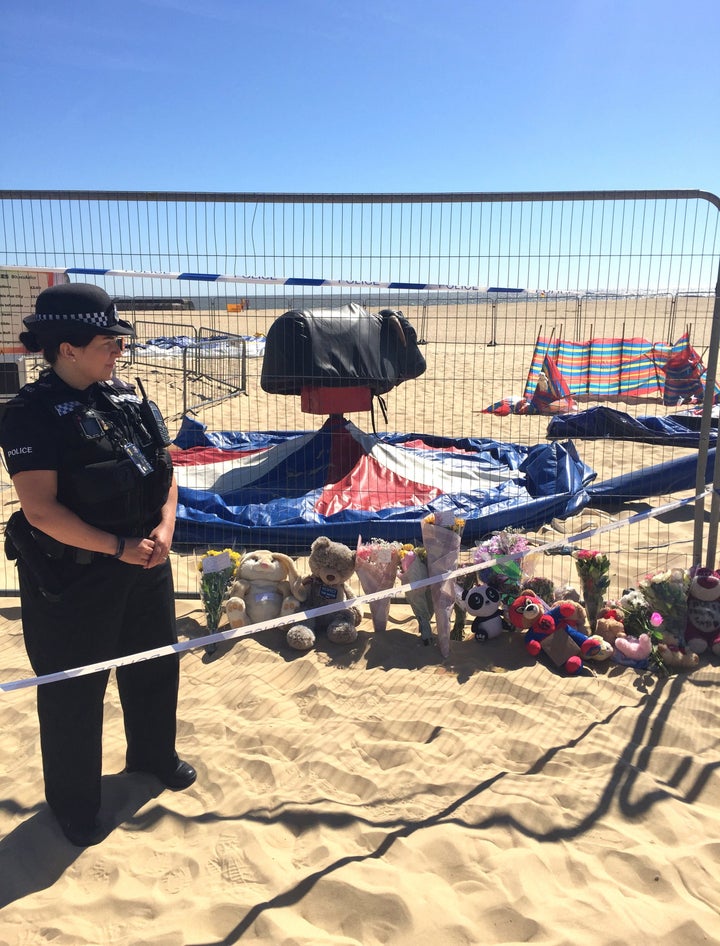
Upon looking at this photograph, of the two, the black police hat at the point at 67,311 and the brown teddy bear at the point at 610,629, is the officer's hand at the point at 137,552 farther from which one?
the brown teddy bear at the point at 610,629

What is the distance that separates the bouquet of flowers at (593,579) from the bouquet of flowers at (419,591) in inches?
38.1

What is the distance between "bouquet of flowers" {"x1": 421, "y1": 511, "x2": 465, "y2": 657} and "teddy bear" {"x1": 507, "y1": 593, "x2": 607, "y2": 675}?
0.38 metres

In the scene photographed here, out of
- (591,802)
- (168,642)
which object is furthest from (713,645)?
(168,642)

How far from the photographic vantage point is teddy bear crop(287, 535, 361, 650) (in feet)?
14.0

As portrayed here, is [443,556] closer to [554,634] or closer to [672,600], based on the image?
[554,634]

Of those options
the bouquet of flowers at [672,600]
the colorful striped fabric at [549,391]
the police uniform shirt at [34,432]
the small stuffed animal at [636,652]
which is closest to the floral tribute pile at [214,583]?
the police uniform shirt at [34,432]

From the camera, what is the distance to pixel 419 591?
168 inches

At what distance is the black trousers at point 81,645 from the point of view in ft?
8.56

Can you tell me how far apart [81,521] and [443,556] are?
235 centimetres

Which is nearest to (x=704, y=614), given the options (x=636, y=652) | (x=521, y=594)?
(x=636, y=652)

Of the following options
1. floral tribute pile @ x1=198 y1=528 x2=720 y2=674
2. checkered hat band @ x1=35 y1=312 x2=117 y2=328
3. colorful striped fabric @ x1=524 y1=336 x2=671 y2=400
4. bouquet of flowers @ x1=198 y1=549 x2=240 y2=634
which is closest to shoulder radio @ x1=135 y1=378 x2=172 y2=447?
checkered hat band @ x1=35 y1=312 x2=117 y2=328

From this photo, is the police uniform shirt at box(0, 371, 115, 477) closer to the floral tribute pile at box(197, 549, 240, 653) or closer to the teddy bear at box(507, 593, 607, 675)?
the floral tribute pile at box(197, 549, 240, 653)

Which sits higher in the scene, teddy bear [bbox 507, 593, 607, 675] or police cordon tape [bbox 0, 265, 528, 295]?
police cordon tape [bbox 0, 265, 528, 295]

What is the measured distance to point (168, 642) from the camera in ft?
9.93
